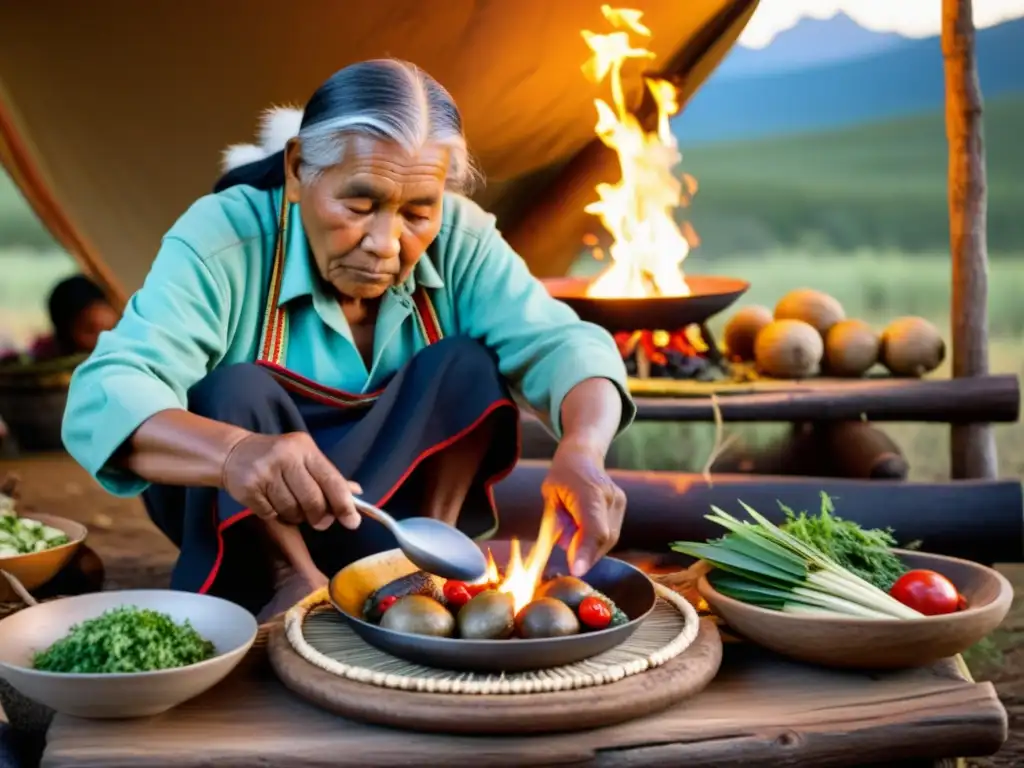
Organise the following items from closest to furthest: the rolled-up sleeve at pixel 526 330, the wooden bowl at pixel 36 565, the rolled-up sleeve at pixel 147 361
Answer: the rolled-up sleeve at pixel 147 361 < the rolled-up sleeve at pixel 526 330 < the wooden bowl at pixel 36 565

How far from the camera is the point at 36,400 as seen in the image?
19.2 ft

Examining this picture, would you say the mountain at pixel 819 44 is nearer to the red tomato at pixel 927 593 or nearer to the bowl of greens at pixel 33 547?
the bowl of greens at pixel 33 547

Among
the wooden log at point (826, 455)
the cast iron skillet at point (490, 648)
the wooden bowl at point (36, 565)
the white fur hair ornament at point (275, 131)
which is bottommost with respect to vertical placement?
the wooden log at point (826, 455)

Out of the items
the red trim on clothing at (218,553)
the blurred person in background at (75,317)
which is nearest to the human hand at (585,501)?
the red trim on clothing at (218,553)

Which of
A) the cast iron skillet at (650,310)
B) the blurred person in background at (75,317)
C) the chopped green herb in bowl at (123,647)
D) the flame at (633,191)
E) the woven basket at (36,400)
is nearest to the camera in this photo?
the chopped green herb in bowl at (123,647)

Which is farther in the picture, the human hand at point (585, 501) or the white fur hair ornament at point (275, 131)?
the white fur hair ornament at point (275, 131)

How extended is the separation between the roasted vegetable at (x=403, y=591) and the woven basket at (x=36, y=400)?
162 inches

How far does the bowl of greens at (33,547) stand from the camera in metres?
3.11

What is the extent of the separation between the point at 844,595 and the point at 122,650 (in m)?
1.14

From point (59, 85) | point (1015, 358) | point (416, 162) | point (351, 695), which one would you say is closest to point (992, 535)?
point (416, 162)

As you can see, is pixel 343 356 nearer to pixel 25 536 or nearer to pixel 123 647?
pixel 123 647

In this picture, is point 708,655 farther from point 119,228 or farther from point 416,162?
point 119,228

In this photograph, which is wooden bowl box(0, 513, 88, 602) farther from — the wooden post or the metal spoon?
the wooden post

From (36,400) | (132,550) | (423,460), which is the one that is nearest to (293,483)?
(423,460)
